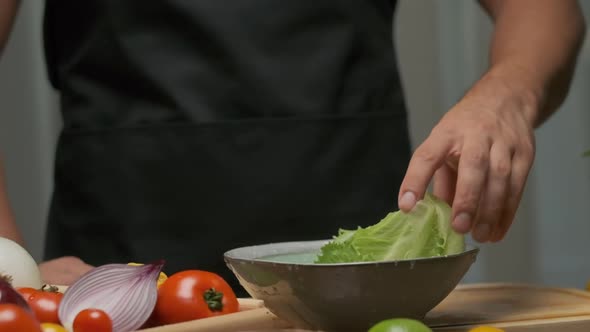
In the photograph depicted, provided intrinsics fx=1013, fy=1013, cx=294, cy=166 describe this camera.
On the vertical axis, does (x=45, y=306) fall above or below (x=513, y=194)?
below

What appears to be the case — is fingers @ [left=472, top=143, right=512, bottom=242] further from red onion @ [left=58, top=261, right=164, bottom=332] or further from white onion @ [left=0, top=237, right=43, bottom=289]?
white onion @ [left=0, top=237, right=43, bottom=289]

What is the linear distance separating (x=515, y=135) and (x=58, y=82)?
84 centimetres

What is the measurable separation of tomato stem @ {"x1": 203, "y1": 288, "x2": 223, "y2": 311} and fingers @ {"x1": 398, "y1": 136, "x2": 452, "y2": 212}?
0.65 ft

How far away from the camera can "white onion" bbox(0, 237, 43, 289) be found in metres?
0.98

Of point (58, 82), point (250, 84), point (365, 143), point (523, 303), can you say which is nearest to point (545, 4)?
point (365, 143)

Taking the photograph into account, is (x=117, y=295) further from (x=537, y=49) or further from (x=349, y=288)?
(x=537, y=49)

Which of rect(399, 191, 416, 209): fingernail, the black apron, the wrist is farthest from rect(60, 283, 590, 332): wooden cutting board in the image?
the black apron

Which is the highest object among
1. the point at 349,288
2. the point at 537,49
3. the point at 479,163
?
the point at 537,49

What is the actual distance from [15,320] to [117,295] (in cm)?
19

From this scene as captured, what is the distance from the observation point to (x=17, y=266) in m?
0.99

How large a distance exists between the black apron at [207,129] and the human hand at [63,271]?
28 cm

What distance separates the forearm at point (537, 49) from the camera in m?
1.27

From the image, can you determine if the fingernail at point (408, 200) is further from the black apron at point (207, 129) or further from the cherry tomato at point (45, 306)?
the black apron at point (207, 129)

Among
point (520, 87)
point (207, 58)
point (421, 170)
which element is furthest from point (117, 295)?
point (207, 58)
